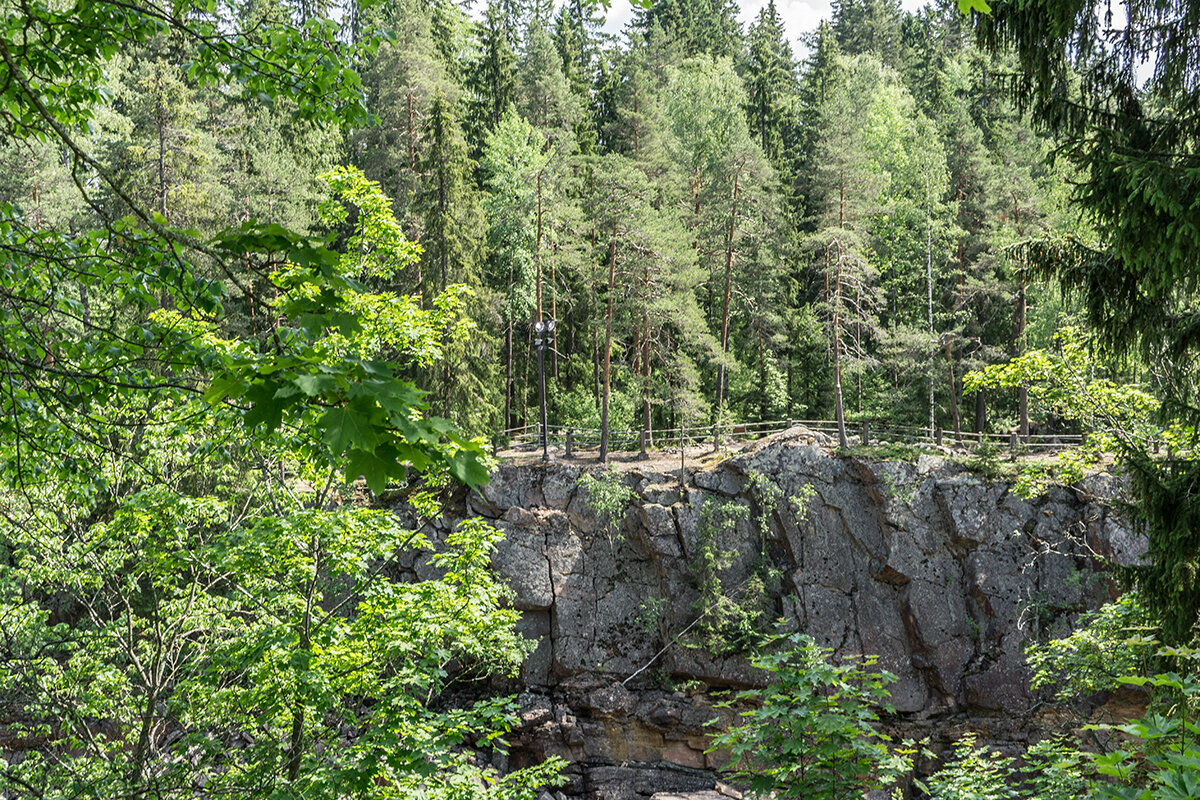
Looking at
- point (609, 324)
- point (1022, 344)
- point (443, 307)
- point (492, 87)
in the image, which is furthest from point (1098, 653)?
point (492, 87)

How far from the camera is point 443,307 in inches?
315

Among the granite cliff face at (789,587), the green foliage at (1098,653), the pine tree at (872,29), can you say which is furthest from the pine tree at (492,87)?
the green foliage at (1098,653)

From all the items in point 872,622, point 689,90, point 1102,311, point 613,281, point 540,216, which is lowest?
point 872,622

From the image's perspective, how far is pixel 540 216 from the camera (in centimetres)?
2156

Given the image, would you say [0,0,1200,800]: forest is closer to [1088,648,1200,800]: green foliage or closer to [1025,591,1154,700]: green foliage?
[1088,648,1200,800]: green foliage

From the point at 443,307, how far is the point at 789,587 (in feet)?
40.7

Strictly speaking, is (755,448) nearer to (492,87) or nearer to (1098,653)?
(1098,653)

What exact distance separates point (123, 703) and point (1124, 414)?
40.6ft

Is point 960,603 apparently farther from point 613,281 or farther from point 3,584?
point 3,584

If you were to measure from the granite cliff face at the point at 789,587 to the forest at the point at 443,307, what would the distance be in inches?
81.1

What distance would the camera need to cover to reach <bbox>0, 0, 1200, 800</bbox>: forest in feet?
10.8

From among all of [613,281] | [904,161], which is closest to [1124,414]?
[613,281]

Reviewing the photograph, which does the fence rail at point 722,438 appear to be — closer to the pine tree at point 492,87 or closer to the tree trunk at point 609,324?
the tree trunk at point 609,324

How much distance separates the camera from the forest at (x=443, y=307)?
129 inches
